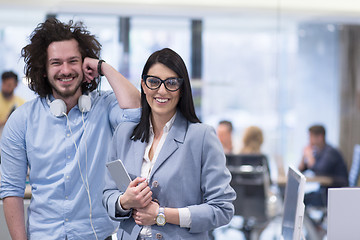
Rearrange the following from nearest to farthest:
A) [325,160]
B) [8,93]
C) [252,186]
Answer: [252,186], [8,93], [325,160]

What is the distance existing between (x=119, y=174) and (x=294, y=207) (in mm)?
775

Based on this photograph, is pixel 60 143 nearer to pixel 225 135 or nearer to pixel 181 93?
pixel 181 93

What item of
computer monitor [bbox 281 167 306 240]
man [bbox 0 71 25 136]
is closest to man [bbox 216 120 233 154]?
man [bbox 0 71 25 136]

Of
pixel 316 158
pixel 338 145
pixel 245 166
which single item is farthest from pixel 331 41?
pixel 245 166

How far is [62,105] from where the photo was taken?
2.15 metres

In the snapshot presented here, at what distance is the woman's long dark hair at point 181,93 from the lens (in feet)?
6.10

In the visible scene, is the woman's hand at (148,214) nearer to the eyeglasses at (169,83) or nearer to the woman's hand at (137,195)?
the woman's hand at (137,195)

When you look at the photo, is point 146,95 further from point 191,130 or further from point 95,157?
point 95,157

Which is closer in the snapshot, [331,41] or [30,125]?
[30,125]

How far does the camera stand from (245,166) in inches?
205

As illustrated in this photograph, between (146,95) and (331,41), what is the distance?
603 centimetres

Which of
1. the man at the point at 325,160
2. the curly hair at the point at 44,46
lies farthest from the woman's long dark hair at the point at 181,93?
the man at the point at 325,160

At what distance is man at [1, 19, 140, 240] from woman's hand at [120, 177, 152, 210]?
0.37 m

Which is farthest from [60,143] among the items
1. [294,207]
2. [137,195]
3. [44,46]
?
[294,207]
